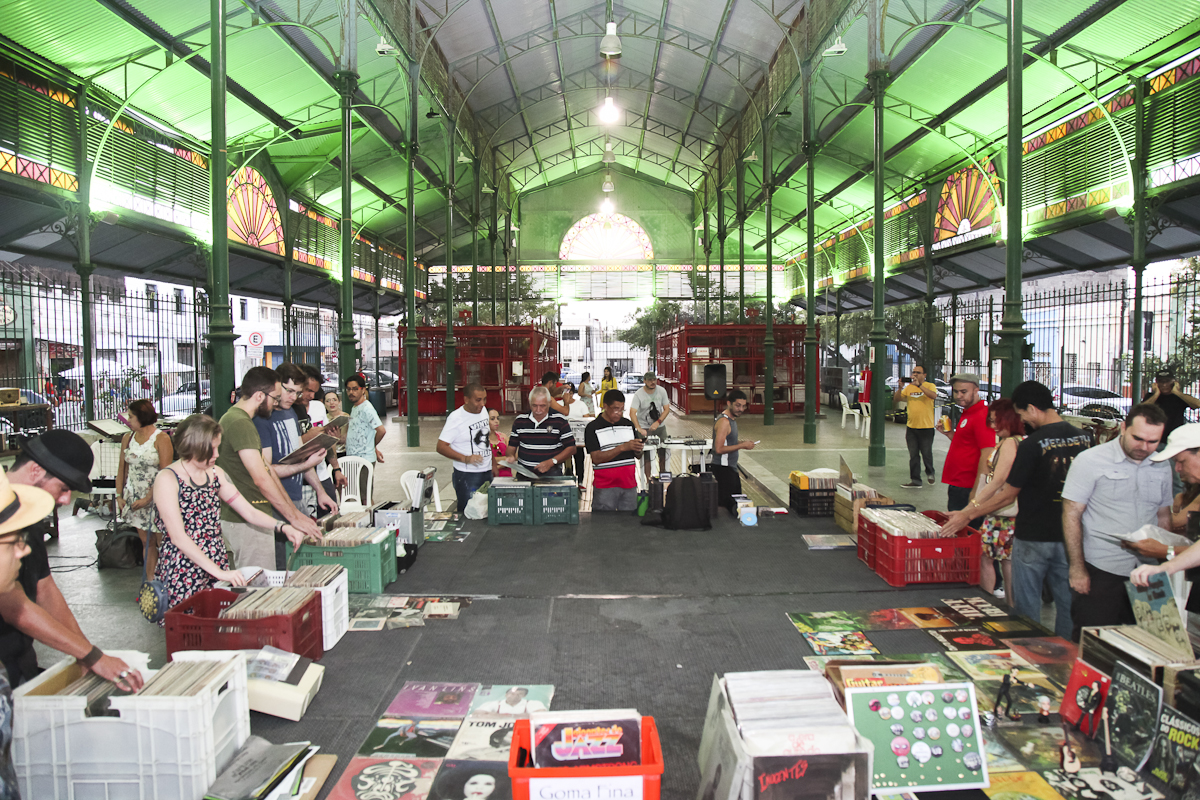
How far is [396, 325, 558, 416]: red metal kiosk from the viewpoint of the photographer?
802 inches

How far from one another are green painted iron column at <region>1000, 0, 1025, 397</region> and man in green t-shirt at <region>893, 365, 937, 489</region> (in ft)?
9.06

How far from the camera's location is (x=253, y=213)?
1894 cm

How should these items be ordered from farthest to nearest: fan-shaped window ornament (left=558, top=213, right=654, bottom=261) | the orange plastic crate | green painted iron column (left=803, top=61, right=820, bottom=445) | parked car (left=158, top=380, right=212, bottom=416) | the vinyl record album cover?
1. fan-shaped window ornament (left=558, top=213, right=654, bottom=261)
2. parked car (left=158, top=380, right=212, bottom=416)
3. green painted iron column (left=803, top=61, right=820, bottom=445)
4. the vinyl record album cover
5. the orange plastic crate

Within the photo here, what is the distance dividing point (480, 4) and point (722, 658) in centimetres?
1822

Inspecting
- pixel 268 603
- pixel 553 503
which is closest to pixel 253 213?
pixel 553 503

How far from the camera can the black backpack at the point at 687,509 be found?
21.0 feet

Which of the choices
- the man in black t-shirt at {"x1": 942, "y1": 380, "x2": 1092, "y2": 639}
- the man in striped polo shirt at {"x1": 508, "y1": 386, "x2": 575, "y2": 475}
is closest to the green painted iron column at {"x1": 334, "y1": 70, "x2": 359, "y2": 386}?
the man in striped polo shirt at {"x1": 508, "y1": 386, "x2": 575, "y2": 475}

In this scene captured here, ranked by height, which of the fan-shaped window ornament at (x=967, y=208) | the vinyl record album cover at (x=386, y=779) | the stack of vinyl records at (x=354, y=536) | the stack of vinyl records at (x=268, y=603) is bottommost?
the vinyl record album cover at (x=386, y=779)

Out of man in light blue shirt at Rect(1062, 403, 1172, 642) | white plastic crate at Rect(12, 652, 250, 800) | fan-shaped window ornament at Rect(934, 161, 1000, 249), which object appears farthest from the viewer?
fan-shaped window ornament at Rect(934, 161, 1000, 249)

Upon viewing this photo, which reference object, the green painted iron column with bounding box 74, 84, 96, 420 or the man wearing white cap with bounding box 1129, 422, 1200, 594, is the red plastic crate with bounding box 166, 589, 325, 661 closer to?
the man wearing white cap with bounding box 1129, 422, 1200, 594

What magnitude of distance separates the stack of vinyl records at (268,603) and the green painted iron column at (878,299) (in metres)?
9.30

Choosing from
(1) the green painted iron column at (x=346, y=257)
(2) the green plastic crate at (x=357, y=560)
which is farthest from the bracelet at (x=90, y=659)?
(1) the green painted iron column at (x=346, y=257)

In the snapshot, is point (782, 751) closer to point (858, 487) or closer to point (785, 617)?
point (785, 617)

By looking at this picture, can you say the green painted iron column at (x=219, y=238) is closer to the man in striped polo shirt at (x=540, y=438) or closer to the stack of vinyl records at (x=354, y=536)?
the stack of vinyl records at (x=354, y=536)
